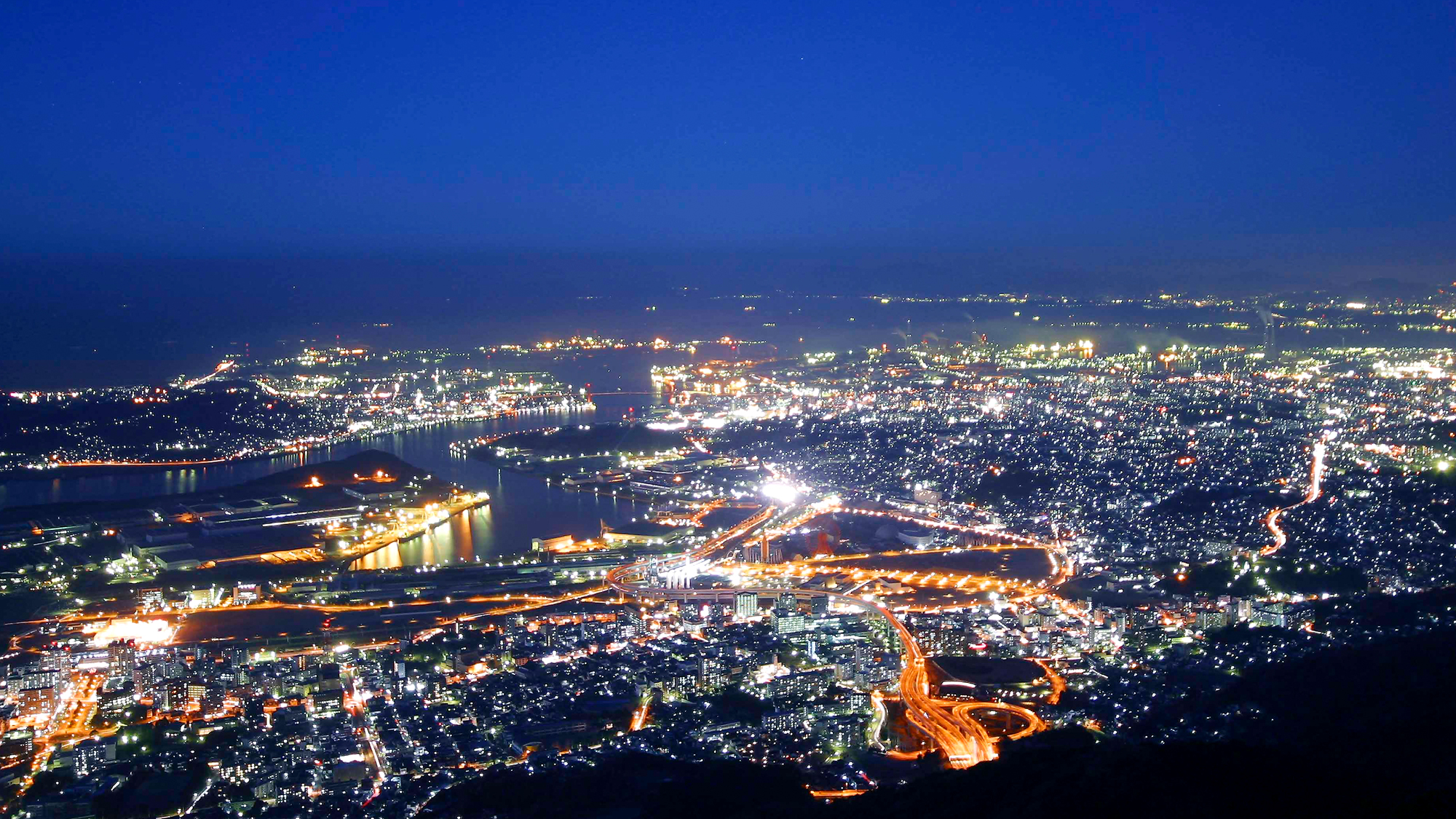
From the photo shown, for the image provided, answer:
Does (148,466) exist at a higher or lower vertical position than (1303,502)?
lower

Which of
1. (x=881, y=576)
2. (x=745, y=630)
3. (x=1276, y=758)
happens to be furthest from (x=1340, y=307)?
(x=1276, y=758)

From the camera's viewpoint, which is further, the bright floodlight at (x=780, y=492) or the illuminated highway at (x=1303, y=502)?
the bright floodlight at (x=780, y=492)

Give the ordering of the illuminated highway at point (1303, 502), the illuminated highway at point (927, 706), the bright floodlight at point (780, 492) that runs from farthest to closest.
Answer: the bright floodlight at point (780, 492) → the illuminated highway at point (1303, 502) → the illuminated highway at point (927, 706)

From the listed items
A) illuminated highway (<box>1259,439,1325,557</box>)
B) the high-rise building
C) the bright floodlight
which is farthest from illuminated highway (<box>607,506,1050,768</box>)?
the bright floodlight

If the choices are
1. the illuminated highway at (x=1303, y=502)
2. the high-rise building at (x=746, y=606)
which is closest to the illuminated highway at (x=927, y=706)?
the high-rise building at (x=746, y=606)

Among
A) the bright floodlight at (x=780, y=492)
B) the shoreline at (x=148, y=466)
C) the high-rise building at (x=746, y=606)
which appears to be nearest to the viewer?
the high-rise building at (x=746, y=606)

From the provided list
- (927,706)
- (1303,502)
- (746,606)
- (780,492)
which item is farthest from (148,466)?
(1303,502)

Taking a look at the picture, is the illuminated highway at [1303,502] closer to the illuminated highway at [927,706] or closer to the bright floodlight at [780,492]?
the illuminated highway at [927,706]

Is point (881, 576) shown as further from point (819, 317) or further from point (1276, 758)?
point (819, 317)

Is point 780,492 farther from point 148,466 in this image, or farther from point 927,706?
point 148,466

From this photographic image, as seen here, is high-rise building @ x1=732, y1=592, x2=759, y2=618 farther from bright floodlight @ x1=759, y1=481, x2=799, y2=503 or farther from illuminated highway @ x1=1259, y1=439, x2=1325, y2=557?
bright floodlight @ x1=759, y1=481, x2=799, y2=503
